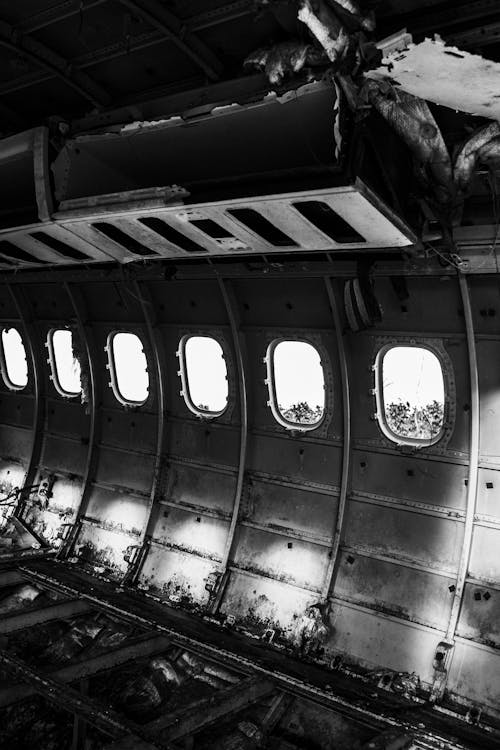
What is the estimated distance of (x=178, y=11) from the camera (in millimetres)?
4910

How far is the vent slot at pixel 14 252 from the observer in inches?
286

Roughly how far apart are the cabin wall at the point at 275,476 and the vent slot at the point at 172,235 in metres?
1.44

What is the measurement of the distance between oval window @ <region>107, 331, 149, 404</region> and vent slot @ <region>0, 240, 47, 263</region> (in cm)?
241

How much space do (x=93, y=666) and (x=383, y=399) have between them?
4.29m

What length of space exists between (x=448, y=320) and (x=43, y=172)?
4.39 m

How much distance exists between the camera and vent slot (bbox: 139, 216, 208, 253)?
233 inches

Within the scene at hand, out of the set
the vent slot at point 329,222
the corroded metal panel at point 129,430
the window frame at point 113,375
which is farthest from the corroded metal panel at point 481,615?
the window frame at point 113,375

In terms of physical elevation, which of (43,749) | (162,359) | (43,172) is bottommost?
(43,749)

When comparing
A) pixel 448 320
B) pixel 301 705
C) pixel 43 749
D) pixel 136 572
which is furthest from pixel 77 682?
pixel 448 320

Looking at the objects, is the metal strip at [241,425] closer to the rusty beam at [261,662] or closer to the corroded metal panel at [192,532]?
the corroded metal panel at [192,532]

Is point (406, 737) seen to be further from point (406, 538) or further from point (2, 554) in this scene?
point (2, 554)

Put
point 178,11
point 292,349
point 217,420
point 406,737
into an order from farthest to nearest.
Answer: point 217,420 → point 292,349 → point 406,737 → point 178,11

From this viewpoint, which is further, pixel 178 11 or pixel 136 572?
pixel 136 572

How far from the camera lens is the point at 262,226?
18.5 ft
